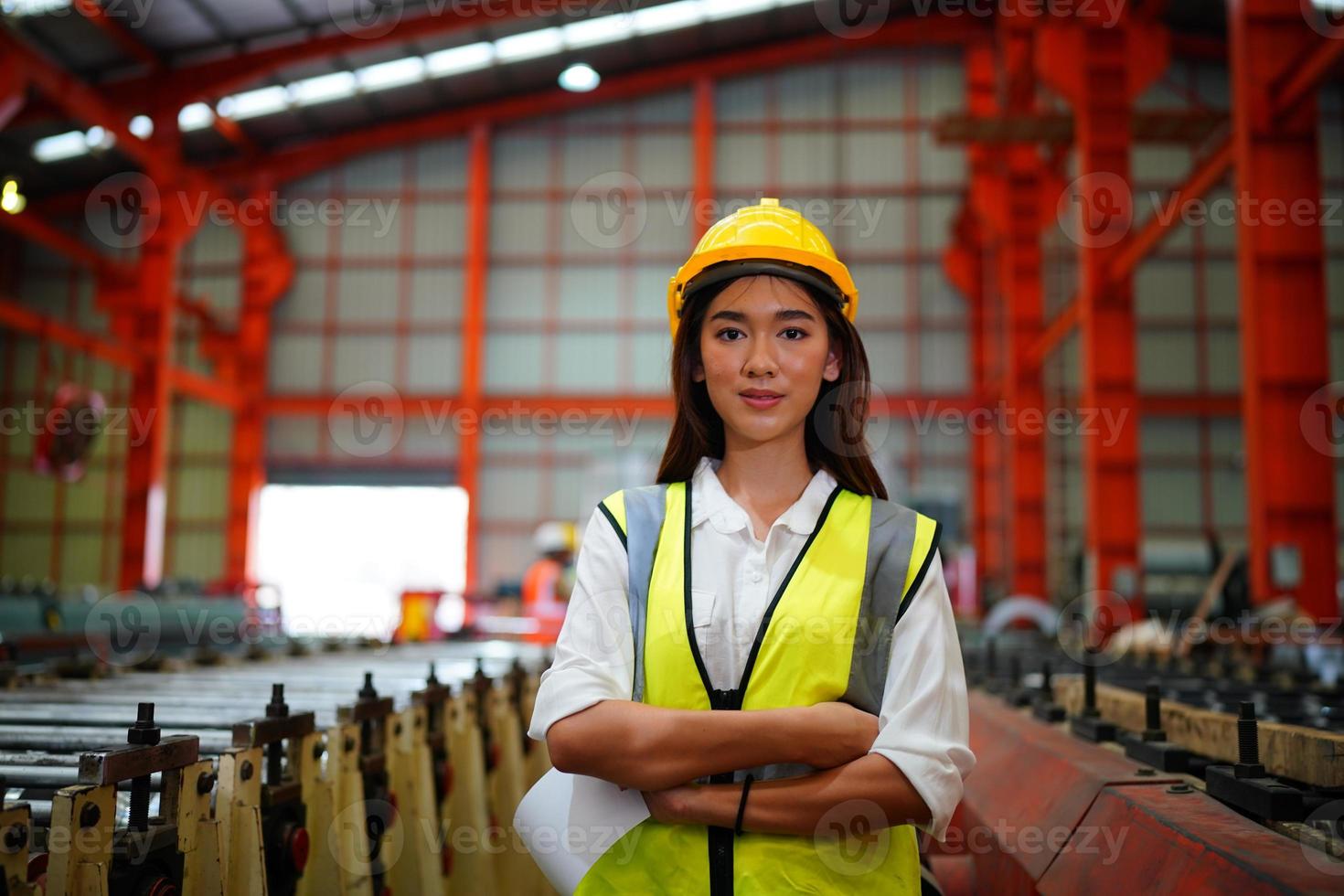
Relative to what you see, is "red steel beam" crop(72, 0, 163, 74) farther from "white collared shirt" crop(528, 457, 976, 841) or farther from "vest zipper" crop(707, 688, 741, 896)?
"vest zipper" crop(707, 688, 741, 896)

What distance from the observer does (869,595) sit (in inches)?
64.2

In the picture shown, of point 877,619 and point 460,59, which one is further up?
point 460,59

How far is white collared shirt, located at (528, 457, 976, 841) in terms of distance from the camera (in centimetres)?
153

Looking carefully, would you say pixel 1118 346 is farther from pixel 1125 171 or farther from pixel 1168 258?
pixel 1168 258

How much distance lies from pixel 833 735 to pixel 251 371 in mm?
20145

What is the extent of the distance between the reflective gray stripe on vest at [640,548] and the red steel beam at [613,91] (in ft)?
63.1

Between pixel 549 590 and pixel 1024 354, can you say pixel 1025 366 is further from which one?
pixel 549 590

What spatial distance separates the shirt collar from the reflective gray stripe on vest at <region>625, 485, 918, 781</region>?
0.25 ft

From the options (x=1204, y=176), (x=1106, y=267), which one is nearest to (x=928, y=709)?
(x=1204, y=176)

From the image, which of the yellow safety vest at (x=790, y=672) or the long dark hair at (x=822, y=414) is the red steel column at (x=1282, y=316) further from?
the yellow safety vest at (x=790, y=672)

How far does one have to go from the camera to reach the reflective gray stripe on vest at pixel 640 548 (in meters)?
1.65

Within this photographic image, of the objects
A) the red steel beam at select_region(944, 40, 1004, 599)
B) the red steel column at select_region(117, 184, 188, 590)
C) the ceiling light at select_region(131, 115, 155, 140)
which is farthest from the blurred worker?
the red steel beam at select_region(944, 40, 1004, 599)

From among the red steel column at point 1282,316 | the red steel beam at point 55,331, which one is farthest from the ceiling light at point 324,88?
the red steel column at point 1282,316

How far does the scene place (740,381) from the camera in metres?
1.74
